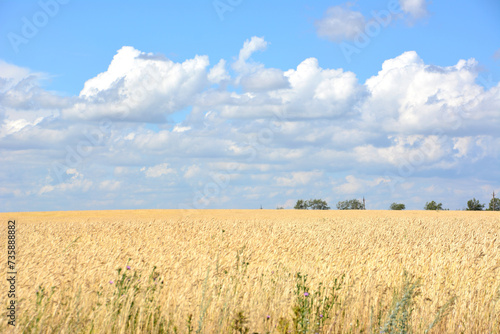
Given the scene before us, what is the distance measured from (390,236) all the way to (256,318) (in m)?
12.1

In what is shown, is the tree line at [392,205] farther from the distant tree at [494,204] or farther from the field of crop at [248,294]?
the field of crop at [248,294]

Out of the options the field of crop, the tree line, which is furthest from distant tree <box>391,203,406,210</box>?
the field of crop

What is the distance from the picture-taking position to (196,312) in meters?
7.03

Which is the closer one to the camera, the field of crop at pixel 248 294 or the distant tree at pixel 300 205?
the field of crop at pixel 248 294

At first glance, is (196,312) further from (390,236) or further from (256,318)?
(390,236)

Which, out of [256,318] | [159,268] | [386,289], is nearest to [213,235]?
[159,268]

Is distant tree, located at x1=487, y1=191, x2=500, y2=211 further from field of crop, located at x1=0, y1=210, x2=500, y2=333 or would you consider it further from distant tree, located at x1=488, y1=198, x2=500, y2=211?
field of crop, located at x1=0, y1=210, x2=500, y2=333

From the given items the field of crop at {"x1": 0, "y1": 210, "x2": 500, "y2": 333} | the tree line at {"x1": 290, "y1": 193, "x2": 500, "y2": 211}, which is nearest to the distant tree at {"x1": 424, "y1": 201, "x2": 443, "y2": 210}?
the tree line at {"x1": 290, "y1": 193, "x2": 500, "y2": 211}

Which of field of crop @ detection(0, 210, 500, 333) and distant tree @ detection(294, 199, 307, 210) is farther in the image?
distant tree @ detection(294, 199, 307, 210)

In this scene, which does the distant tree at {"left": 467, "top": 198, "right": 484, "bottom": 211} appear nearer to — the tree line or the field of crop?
the tree line

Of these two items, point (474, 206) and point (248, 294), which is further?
point (474, 206)

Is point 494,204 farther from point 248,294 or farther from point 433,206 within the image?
point 248,294

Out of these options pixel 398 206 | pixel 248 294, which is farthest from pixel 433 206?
pixel 248 294

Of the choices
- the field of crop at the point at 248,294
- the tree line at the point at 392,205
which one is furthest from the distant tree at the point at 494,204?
the field of crop at the point at 248,294
